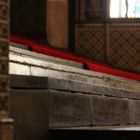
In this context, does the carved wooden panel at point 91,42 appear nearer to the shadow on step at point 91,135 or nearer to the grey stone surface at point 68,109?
the grey stone surface at point 68,109

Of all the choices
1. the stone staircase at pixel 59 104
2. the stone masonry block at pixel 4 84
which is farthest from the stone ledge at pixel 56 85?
the stone masonry block at pixel 4 84

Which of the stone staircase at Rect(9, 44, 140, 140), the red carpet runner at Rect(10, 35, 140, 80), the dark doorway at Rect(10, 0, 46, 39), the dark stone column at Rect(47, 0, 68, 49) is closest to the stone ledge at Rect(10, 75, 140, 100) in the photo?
the stone staircase at Rect(9, 44, 140, 140)

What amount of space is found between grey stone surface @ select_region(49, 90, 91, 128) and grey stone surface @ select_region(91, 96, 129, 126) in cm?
18

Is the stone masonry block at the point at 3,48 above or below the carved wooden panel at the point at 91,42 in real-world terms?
below

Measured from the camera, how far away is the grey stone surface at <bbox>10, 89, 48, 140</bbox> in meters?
2.91

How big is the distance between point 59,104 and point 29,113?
0.42 meters

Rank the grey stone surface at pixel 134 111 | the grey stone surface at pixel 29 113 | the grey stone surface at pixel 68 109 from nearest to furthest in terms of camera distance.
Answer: the grey stone surface at pixel 29 113 → the grey stone surface at pixel 68 109 → the grey stone surface at pixel 134 111

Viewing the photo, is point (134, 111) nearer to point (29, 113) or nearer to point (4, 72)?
point (29, 113)

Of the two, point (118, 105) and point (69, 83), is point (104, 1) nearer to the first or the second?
point (118, 105)

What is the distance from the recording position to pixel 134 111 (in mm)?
5480

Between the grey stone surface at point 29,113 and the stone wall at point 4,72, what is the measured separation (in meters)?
0.51

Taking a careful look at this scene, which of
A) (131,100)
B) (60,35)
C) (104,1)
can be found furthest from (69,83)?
(104,1)

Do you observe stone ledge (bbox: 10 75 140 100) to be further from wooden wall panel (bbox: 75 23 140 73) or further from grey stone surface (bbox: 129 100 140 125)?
wooden wall panel (bbox: 75 23 140 73)

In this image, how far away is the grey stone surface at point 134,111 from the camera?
5.34 m
